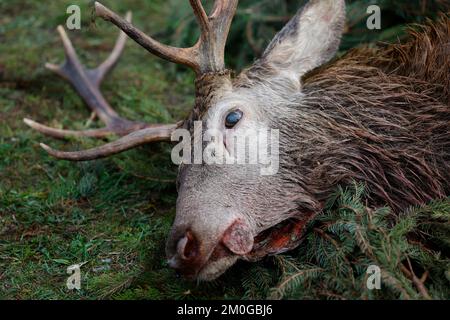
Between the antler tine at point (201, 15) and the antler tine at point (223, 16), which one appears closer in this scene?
the antler tine at point (201, 15)

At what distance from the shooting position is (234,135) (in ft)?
12.4

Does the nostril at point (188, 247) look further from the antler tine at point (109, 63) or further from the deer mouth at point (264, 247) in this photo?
the antler tine at point (109, 63)

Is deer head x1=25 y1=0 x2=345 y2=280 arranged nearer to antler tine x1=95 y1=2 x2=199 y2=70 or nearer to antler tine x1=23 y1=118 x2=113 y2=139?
antler tine x1=95 y1=2 x2=199 y2=70

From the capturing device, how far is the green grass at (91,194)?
3.62 meters

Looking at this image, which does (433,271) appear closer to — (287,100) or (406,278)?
(406,278)

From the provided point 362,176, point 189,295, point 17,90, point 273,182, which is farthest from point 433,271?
point 17,90

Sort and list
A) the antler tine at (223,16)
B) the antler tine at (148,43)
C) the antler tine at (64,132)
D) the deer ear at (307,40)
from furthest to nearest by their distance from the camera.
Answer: the antler tine at (64,132) → the deer ear at (307,40) → the antler tine at (223,16) → the antler tine at (148,43)

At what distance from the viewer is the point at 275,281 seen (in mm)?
3541

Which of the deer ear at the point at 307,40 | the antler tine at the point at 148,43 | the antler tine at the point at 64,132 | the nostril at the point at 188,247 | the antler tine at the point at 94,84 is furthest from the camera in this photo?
the antler tine at the point at 94,84

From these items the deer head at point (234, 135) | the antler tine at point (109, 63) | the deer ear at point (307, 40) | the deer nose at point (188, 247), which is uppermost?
the antler tine at point (109, 63)

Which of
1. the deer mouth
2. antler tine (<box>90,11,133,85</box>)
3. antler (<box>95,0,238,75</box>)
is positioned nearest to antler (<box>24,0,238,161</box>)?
antler (<box>95,0,238,75</box>)

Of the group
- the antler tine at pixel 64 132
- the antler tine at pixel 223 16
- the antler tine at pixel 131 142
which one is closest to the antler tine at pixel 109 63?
the antler tine at pixel 64 132

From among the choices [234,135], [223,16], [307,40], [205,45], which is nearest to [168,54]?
[205,45]

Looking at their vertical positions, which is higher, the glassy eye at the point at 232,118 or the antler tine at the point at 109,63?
the antler tine at the point at 109,63
